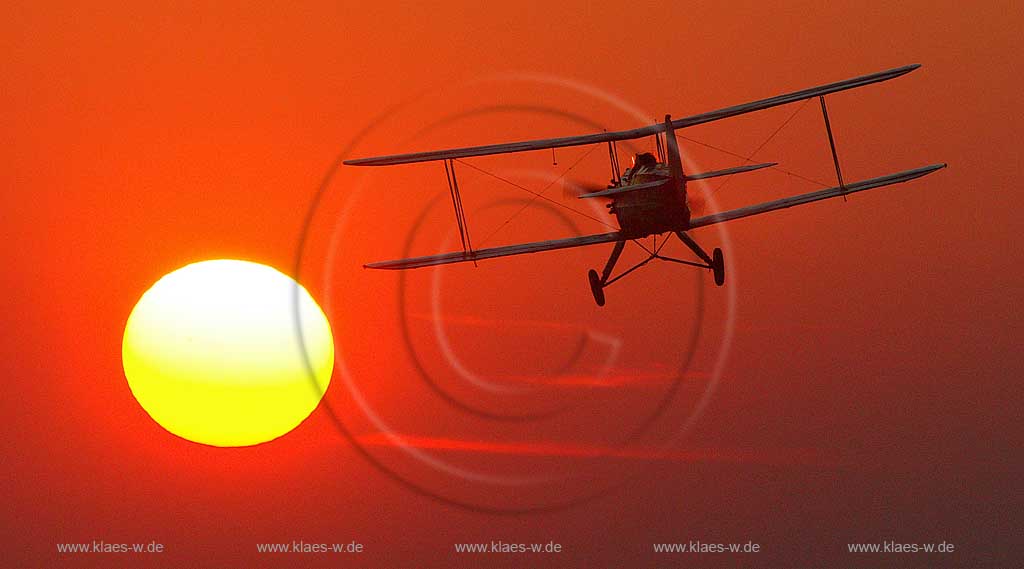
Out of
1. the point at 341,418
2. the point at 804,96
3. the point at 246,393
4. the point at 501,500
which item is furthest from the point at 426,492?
the point at 804,96

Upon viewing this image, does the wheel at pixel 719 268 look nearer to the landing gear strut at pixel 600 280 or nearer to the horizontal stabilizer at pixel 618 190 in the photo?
the landing gear strut at pixel 600 280

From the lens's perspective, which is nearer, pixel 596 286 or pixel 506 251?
pixel 506 251

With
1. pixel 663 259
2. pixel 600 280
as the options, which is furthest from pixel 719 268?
pixel 600 280

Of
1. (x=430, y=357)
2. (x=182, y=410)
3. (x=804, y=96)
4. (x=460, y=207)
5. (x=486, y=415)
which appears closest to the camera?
(x=804, y=96)

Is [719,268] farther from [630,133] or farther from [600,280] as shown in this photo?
[630,133]

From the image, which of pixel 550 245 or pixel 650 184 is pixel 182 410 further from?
pixel 650 184

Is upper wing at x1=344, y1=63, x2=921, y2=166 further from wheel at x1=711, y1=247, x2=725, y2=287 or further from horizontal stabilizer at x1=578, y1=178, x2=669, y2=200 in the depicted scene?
wheel at x1=711, y1=247, x2=725, y2=287
